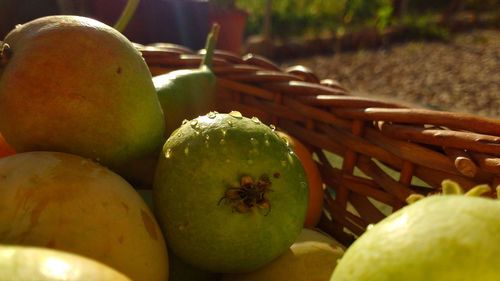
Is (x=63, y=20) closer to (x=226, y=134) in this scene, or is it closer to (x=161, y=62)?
(x=226, y=134)

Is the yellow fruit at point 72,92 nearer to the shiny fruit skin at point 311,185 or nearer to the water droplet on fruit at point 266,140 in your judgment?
the water droplet on fruit at point 266,140

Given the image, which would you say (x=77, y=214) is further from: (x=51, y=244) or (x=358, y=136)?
(x=358, y=136)

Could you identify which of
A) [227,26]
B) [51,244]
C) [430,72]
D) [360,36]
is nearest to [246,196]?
[51,244]

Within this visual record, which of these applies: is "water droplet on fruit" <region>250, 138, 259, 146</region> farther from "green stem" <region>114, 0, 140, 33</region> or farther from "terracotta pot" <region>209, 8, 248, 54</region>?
"terracotta pot" <region>209, 8, 248, 54</region>

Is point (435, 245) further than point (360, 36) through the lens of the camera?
No

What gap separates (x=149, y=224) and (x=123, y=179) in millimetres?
101

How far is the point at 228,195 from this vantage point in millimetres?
798

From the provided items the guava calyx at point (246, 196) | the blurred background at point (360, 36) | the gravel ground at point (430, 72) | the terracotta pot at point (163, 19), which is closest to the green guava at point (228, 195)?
the guava calyx at point (246, 196)

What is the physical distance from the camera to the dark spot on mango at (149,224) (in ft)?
2.56

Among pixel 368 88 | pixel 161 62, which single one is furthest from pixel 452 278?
pixel 368 88

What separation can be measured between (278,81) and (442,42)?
6.00 meters

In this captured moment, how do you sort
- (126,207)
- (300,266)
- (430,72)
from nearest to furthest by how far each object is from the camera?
(126,207) → (300,266) → (430,72)

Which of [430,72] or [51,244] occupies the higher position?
[51,244]

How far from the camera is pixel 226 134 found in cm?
83
